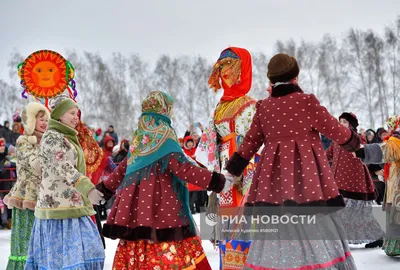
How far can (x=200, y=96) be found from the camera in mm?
35344

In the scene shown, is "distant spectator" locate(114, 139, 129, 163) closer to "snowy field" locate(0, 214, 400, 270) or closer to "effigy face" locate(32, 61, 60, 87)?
"snowy field" locate(0, 214, 400, 270)

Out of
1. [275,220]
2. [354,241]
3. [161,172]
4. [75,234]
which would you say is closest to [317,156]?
[275,220]

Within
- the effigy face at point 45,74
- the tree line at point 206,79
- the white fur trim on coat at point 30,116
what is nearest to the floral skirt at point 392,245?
the white fur trim on coat at point 30,116

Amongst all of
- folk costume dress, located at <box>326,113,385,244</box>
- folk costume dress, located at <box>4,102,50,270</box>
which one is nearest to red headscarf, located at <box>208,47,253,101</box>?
folk costume dress, located at <box>4,102,50,270</box>

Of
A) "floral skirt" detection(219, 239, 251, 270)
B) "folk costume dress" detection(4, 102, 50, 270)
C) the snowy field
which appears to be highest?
"folk costume dress" detection(4, 102, 50, 270)

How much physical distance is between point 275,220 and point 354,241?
13.3ft

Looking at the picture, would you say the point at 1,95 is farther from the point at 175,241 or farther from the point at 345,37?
the point at 175,241

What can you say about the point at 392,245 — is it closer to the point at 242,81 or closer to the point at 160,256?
the point at 242,81

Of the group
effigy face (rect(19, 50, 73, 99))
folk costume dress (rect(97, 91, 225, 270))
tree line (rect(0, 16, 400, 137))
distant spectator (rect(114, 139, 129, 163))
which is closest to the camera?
folk costume dress (rect(97, 91, 225, 270))

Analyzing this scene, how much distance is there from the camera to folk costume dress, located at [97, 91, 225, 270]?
173 inches

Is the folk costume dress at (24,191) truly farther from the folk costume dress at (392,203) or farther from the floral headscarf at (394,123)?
the floral headscarf at (394,123)

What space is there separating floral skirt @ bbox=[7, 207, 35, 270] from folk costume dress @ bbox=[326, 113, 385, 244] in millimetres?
4048

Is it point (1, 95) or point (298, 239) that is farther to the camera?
point (1, 95)

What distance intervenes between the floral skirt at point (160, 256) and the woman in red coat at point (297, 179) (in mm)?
607
